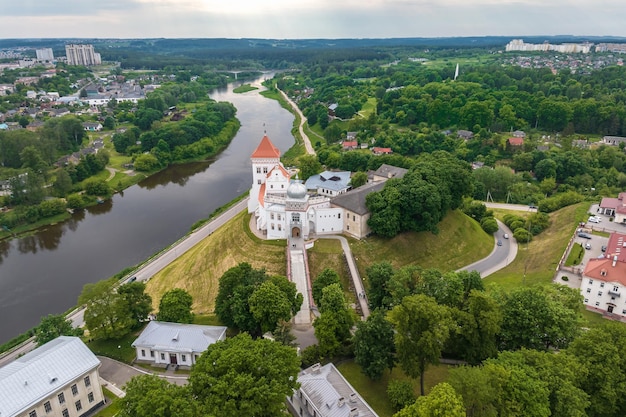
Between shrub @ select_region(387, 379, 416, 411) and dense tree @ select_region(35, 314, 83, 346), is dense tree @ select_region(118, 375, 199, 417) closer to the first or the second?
shrub @ select_region(387, 379, 416, 411)

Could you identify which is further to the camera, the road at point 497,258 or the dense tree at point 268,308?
the road at point 497,258

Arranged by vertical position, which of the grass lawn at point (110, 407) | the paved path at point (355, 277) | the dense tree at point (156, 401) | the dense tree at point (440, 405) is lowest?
the grass lawn at point (110, 407)

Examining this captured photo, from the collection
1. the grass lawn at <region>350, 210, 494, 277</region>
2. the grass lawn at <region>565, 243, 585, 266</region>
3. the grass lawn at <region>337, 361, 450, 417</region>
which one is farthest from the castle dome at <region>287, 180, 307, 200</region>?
the grass lawn at <region>565, 243, 585, 266</region>

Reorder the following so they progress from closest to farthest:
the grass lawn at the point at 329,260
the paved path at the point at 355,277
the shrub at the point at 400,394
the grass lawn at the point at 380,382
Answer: the shrub at the point at 400,394 < the grass lawn at the point at 380,382 < the paved path at the point at 355,277 < the grass lawn at the point at 329,260

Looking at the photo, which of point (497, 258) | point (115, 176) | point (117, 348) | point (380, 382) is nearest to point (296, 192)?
point (117, 348)

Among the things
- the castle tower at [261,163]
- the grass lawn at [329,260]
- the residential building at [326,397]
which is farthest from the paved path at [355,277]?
the residential building at [326,397]

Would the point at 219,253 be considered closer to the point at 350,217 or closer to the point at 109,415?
the point at 350,217

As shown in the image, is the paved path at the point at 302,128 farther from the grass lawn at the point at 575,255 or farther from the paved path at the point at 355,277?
the grass lawn at the point at 575,255
